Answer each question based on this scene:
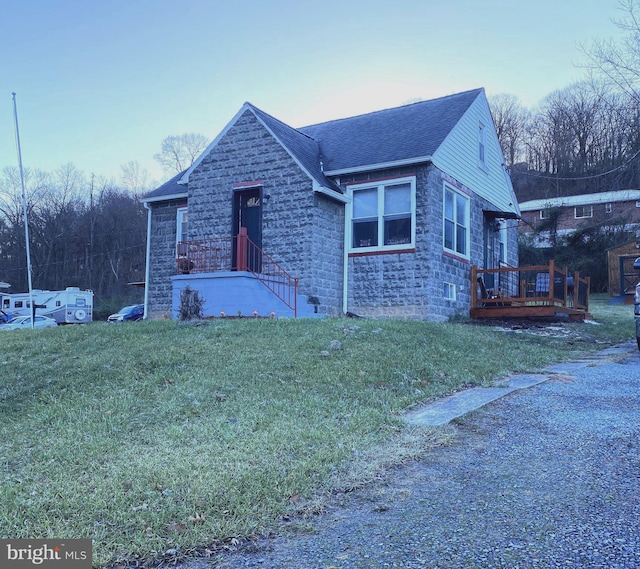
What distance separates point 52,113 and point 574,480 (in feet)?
59.2

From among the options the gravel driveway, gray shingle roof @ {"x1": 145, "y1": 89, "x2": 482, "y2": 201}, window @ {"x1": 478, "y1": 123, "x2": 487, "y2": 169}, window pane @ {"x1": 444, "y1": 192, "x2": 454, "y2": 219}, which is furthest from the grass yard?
window @ {"x1": 478, "y1": 123, "x2": 487, "y2": 169}

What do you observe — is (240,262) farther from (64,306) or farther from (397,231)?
(64,306)

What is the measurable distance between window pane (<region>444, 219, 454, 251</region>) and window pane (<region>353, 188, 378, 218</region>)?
1873 millimetres

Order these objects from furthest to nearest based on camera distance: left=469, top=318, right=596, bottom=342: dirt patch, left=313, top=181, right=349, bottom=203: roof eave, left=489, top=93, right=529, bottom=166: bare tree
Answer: left=489, top=93, right=529, bottom=166: bare tree < left=313, top=181, right=349, bottom=203: roof eave < left=469, top=318, right=596, bottom=342: dirt patch

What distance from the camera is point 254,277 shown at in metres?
12.4

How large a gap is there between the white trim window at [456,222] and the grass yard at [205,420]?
5300 millimetres

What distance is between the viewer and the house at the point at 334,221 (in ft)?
43.8

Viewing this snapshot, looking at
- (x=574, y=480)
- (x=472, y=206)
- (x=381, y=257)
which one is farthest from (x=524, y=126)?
(x=574, y=480)

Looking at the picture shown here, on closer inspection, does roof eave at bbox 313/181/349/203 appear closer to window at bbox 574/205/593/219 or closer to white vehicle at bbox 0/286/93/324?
white vehicle at bbox 0/286/93/324

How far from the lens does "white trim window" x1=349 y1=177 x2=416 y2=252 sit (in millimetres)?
13750

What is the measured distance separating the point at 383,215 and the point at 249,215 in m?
3.40

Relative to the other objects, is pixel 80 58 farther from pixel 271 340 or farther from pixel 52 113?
pixel 271 340

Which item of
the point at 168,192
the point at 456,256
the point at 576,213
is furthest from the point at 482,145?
the point at 576,213

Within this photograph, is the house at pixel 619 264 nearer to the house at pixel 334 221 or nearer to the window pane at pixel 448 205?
the house at pixel 334 221
